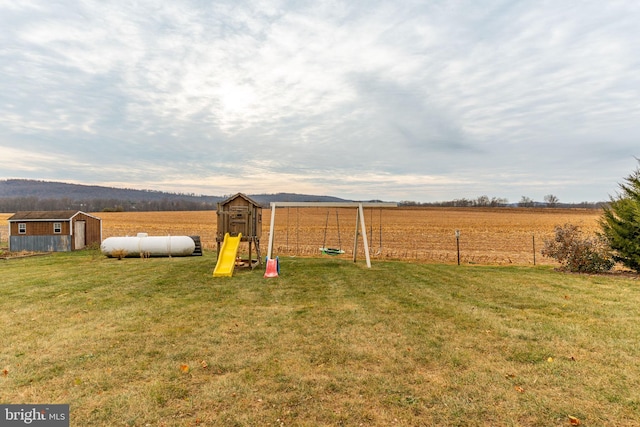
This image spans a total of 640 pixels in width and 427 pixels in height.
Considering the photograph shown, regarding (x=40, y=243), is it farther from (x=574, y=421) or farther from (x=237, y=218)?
(x=574, y=421)

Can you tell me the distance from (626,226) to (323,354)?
1507 centimetres

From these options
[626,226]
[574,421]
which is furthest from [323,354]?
[626,226]

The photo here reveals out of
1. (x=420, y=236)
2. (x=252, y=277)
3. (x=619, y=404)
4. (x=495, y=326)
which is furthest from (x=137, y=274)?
(x=420, y=236)

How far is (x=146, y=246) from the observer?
18.0 m

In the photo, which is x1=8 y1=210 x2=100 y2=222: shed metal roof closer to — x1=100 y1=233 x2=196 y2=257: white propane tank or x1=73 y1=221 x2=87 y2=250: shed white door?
x1=73 y1=221 x2=87 y2=250: shed white door

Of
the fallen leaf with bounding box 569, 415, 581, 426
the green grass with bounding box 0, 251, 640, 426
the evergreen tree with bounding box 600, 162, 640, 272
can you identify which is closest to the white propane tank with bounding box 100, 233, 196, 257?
the green grass with bounding box 0, 251, 640, 426

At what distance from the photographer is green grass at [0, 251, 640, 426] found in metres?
3.98

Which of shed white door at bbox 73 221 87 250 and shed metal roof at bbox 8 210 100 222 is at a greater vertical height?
shed metal roof at bbox 8 210 100 222

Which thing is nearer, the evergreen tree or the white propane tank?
the evergreen tree

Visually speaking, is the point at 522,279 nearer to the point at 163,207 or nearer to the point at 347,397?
the point at 347,397

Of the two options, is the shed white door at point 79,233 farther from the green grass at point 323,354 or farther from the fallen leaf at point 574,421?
the fallen leaf at point 574,421

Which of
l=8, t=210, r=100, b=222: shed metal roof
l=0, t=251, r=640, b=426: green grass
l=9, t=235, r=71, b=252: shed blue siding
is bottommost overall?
l=0, t=251, r=640, b=426: green grass

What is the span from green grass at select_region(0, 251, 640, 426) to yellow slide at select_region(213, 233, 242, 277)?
1.92m

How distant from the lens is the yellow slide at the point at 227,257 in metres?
12.3
